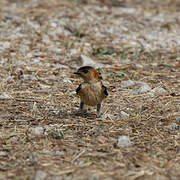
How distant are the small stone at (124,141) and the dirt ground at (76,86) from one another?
0.03 metres

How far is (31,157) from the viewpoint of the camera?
4539 mm

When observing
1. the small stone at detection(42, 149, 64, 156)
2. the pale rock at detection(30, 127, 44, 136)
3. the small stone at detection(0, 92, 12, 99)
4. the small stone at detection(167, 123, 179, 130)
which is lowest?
the small stone at detection(42, 149, 64, 156)

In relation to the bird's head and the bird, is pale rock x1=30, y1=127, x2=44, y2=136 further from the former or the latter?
the bird's head

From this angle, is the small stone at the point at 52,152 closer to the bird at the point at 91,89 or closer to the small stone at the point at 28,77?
the bird at the point at 91,89

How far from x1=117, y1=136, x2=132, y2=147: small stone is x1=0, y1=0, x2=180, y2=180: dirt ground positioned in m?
0.03

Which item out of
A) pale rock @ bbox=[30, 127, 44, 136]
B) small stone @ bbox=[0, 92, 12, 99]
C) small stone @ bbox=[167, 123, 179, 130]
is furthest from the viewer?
small stone @ bbox=[0, 92, 12, 99]

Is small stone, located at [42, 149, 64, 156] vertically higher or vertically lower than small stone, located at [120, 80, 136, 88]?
lower

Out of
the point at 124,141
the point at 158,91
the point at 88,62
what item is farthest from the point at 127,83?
the point at 124,141

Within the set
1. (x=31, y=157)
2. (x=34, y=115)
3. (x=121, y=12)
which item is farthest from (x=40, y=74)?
(x=121, y=12)

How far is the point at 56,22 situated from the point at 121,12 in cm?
241

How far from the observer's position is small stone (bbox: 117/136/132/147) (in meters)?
4.91

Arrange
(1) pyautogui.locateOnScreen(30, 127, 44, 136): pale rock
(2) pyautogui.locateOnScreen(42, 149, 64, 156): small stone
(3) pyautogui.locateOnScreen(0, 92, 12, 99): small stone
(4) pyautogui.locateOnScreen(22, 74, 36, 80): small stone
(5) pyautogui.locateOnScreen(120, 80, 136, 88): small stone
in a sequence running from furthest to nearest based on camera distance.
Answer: (4) pyautogui.locateOnScreen(22, 74, 36, 80): small stone < (5) pyautogui.locateOnScreen(120, 80, 136, 88): small stone < (3) pyautogui.locateOnScreen(0, 92, 12, 99): small stone < (1) pyautogui.locateOnScreen(30, 127, 44, 136): pale rock < (2) pyautogui.locateOnScreen(42, 149, 64, 156): small stone

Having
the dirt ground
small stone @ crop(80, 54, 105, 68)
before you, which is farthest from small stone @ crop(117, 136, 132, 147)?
small stone @ crop(80, 54, 105, 68)

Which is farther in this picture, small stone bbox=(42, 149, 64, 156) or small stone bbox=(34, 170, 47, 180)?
small stone bbox=(42, 149, 64, 156)
